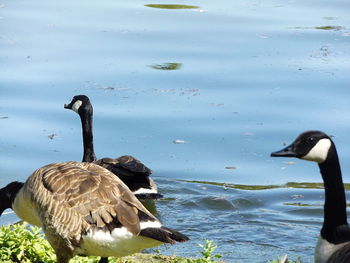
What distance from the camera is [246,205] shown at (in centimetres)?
971

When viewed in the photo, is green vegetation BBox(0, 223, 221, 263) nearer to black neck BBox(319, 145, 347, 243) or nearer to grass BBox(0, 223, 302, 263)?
grass BBox(0, 223, 302, 263)

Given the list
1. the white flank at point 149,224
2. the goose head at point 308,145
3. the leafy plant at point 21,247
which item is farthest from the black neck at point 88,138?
the goose head at point 308,145

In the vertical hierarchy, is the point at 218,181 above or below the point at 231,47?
below

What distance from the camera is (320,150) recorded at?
610 centimetres

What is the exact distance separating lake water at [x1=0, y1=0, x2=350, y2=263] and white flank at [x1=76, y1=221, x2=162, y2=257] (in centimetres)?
165

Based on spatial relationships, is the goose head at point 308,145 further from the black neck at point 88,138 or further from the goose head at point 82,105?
the goose head at point 82,105

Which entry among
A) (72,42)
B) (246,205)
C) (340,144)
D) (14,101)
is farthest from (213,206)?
(72,42)

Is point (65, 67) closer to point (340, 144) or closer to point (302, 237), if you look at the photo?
point (340, 144)

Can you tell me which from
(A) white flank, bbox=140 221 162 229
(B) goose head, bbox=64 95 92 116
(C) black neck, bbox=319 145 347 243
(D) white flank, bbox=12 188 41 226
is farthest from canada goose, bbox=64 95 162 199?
(C) black neck, bbox=319 145 347 243

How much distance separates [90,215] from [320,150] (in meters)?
1.95

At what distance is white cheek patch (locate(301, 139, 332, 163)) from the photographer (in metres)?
6.06

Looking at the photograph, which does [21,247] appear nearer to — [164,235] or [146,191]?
[164,235]

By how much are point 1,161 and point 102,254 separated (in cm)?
399

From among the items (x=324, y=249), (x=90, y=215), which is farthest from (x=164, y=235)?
(x=324, y=249)
